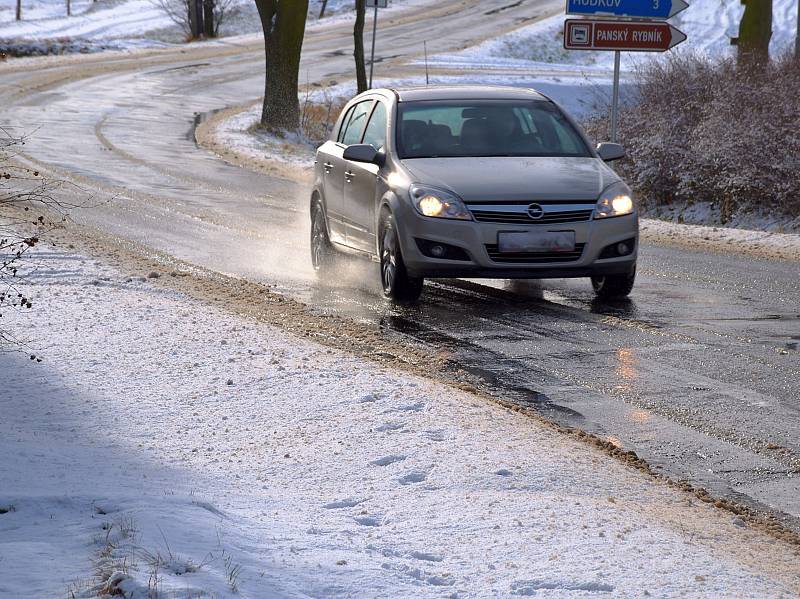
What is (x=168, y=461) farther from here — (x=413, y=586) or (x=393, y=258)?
(x=393, y=258)

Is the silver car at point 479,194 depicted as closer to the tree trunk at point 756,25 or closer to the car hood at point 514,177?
the car hood at point 514,177

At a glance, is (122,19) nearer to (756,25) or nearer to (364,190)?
(756,25)

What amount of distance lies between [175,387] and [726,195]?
12.8 metres

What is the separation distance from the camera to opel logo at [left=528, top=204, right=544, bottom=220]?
9.36 meters

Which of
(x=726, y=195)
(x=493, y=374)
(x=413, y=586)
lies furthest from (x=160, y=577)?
(x=726, y=195)

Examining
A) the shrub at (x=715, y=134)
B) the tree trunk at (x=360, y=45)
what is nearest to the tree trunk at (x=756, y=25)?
the shrub at (x=715, y=134)

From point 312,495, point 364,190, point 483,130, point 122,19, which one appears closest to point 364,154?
point 364,190

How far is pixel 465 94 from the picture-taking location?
11.0 meters

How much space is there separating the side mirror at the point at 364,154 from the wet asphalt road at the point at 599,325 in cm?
109

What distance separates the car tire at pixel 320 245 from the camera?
38.9ft

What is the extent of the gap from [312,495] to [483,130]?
598cm

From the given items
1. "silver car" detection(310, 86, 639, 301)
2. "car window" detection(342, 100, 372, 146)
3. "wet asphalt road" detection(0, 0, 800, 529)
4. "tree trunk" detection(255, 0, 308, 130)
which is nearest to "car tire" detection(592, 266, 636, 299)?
"silver car" detection(310, 86, 639, 301)

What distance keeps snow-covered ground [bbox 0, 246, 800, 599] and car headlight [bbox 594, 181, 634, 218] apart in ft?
9.29

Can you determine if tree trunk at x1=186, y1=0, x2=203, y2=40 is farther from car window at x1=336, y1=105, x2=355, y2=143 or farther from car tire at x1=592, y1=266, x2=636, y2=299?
car tire at x1=592, y1=266, x2=636, y2=299
